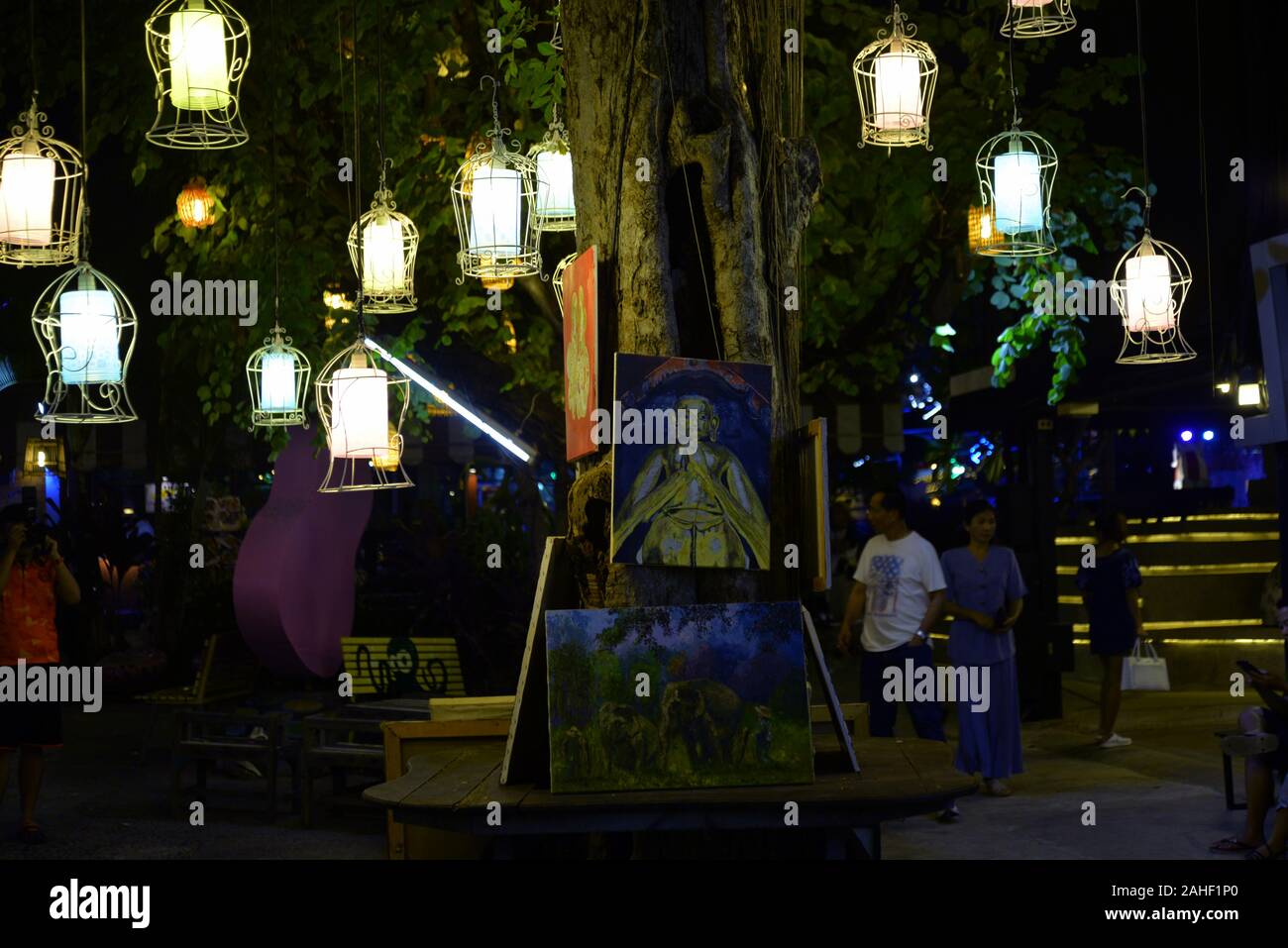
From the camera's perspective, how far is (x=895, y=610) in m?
8.85

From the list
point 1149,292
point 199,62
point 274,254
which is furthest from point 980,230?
point 199,62

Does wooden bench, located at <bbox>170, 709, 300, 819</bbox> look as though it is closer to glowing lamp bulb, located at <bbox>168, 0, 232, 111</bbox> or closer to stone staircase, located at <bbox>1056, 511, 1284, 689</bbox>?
glowing lamp bulb, located at <bbox>168, 0, 232, 111</bbox>

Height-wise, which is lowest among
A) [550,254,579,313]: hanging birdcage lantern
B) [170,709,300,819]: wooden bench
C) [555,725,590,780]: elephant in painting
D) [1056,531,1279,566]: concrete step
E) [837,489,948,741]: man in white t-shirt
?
[170,709,300,819]: wooden bench

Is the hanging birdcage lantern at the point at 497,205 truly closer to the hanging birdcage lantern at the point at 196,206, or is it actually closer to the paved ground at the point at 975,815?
the paved ground at the point at 975,815

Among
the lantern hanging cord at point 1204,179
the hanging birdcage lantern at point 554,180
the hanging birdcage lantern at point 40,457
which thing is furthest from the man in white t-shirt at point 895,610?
the hanging birdcage lantern at point 40,457

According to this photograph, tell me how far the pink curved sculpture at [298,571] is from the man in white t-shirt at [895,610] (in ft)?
16.5

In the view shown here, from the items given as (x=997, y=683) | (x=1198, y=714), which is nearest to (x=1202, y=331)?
(x=1198, y=714)

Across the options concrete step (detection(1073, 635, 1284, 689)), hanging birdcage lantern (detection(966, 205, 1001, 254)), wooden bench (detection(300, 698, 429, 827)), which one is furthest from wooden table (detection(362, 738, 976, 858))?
concrete step (detection(1073, 635, 1284, 689))

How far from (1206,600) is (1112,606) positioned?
574cm

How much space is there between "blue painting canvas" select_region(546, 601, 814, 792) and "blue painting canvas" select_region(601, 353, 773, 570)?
483mm

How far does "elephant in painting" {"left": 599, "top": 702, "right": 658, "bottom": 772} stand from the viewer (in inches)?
181

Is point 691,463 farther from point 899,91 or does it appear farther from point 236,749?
point 236,749

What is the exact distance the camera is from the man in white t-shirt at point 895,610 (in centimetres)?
881

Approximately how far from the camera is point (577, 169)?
5605mm
